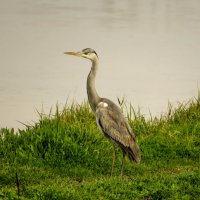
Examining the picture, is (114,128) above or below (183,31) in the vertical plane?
below

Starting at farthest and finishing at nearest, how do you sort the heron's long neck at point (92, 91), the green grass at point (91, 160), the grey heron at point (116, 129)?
the heron's long neck at point (92, 91) < the grey heron at point (116, 129) < the green grass at point (91, 160)

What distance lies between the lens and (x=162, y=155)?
15.5 meters

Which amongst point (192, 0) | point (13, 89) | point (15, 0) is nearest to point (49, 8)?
point (15, 0)

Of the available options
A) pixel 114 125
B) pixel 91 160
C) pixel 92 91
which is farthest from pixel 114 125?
pixel 91 160

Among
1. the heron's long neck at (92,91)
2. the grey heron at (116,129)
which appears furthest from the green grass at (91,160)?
the heron's long neck at (92,91)

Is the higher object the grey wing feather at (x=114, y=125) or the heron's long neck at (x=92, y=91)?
the heron's long neck at (x=92, y=91)

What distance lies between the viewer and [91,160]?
48.2 ft

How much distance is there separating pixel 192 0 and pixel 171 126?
32.4 metres

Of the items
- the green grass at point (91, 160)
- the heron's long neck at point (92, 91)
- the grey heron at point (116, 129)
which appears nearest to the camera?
the green grass at point (91, 160)

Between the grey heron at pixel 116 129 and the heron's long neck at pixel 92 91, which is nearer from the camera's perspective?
the grey heron at pixel 116 129

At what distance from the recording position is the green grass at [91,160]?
1191 centimetres

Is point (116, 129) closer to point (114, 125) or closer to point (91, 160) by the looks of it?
point (114, 125)

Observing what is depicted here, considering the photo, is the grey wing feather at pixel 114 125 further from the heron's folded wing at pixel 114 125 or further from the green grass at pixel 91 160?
the green grass at pixel 91 160

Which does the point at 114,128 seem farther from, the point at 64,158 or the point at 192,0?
the point at 192,0
